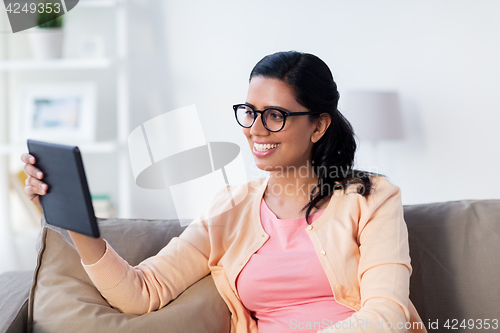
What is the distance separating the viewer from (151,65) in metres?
2.50

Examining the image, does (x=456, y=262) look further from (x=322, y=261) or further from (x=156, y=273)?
(x=156, y=273)

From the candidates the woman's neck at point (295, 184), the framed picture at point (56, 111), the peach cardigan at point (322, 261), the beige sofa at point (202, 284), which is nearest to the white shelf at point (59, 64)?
the framed picture at point (56, 111)

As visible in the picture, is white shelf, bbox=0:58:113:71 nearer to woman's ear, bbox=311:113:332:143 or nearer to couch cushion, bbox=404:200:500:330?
woman's ear, bbox=311:113:332:143

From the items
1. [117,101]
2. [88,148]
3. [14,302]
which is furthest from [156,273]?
[117,101]

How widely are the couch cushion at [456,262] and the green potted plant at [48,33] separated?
6.57 feet

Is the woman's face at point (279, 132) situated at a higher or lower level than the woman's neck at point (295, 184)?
higher

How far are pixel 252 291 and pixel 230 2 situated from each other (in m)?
1.73

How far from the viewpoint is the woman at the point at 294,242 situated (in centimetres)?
115

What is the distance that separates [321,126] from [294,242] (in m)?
0.37

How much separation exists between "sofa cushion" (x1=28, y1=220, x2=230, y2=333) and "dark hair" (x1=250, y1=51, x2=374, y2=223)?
0.40m

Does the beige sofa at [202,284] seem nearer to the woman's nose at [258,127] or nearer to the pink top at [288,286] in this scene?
the pink top at [288,286]

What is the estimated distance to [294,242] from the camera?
50.8 inches

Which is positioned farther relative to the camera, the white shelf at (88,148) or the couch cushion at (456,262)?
the white shelf at (88,148)

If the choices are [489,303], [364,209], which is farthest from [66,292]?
[489,303]
